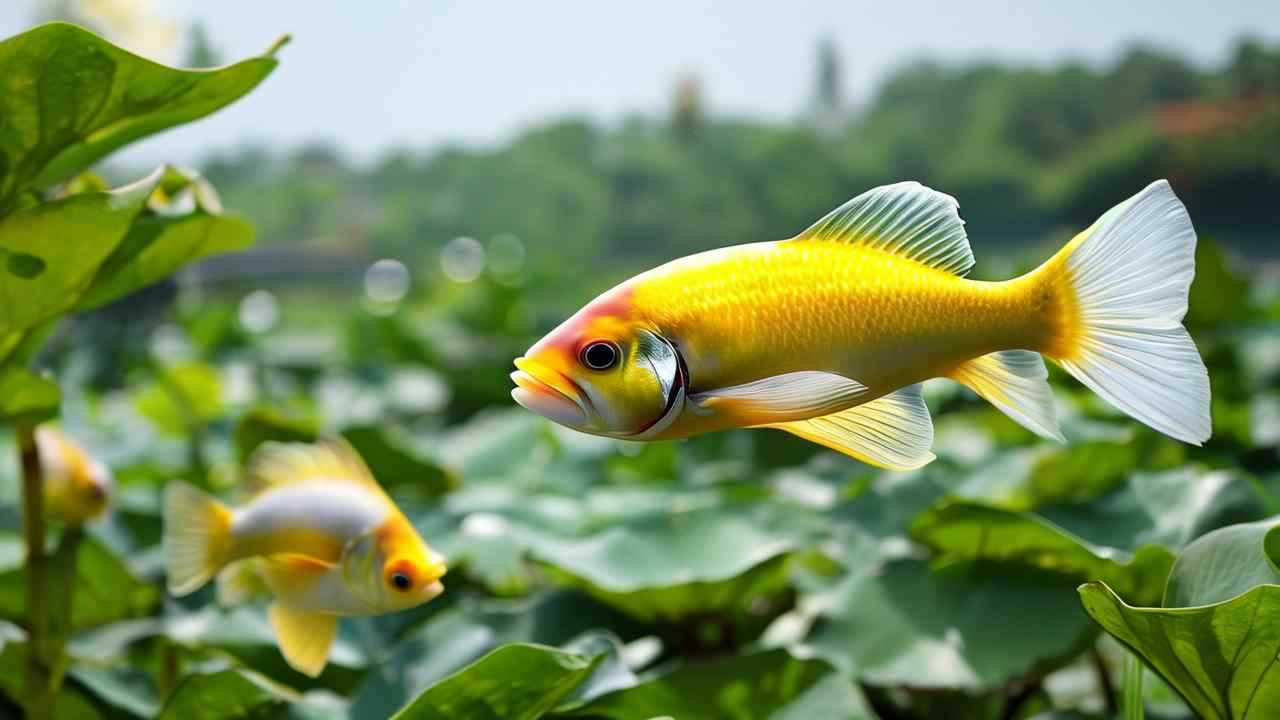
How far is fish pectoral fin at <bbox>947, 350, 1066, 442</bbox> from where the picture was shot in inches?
10.8

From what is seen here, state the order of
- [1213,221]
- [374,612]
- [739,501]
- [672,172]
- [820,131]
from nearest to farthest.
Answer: [374,612] → [739,501] → [1213,221] → [820,131] → [672,172]

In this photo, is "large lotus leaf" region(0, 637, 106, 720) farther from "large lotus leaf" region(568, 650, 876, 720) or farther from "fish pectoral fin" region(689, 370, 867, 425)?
"fish pectoral fin" region(689, 370, 867, 425)

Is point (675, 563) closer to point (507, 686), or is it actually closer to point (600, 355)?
point (507, 686)

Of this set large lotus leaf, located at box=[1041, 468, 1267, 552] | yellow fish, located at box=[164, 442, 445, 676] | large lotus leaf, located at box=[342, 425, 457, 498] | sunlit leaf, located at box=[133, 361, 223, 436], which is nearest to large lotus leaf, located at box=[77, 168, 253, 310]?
yellow fish, located at box=[164, 442, 445, 676]

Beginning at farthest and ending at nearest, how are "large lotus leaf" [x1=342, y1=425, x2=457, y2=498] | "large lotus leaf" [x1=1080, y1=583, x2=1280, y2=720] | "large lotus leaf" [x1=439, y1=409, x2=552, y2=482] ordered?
"large lotus leaf" [x1=439, y1=409, x2=552, y2=482], "large lotus leaf" [x1=342, y1=425, x2=457, y2=498], "large lotus leaf" [x1=1080, y1=583, x2=1280, y2=720]

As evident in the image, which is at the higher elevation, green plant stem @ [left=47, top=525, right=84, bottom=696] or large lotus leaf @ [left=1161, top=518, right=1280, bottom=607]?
large lotus leaf @ [left=1161, top=518, right=1280, bottom=607]

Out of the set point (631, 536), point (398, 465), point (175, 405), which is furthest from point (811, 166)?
point (631, 536)

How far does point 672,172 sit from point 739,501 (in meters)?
2.14

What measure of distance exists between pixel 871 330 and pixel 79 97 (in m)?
0.31

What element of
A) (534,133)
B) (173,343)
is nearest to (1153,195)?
(173,343)

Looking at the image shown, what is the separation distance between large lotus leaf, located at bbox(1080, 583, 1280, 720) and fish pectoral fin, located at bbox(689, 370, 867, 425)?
5.9 inches

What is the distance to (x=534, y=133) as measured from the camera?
9.64 ft

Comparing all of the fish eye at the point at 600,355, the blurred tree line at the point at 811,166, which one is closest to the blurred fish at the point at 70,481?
the fish eye at the point at 600,355

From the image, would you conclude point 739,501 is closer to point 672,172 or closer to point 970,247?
point 970,247
